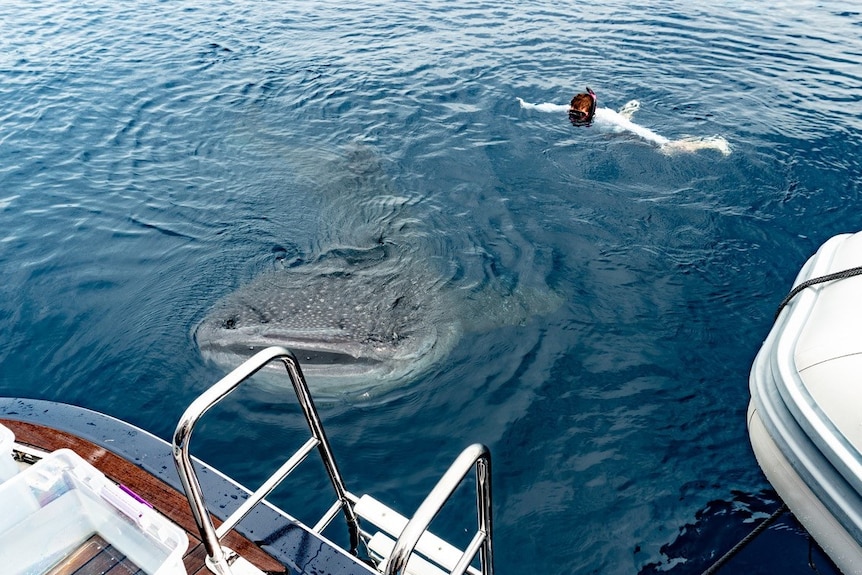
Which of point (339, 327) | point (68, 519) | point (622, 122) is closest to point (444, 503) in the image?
point (68, 519)

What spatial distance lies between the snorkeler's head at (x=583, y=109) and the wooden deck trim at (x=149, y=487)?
30.0 ft

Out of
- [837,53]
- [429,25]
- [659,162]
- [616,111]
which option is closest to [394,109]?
[616,111]

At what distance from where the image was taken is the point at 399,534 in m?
3.02

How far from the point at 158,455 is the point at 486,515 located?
8.10ft

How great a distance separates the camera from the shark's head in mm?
4992

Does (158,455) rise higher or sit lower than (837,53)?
lower

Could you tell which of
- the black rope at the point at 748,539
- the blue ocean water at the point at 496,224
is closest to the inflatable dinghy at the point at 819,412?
the black rope at the point at 748,539

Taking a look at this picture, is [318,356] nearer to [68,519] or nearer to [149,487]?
[149,487]

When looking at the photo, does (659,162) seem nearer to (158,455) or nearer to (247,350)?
(247,350)

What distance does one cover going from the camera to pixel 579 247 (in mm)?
7449

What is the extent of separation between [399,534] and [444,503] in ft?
2.99

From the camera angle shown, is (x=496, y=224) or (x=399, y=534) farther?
(x=496, y=224)

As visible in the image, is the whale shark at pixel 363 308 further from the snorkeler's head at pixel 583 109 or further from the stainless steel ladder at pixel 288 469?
the snorkeler's head at pixel 583 109

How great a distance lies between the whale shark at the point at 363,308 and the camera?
5051 millimetres
